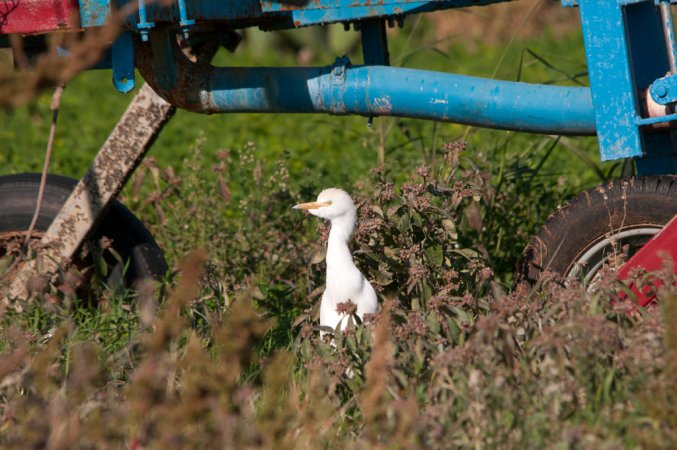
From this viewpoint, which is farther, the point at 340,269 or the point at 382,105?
the point at 382,105

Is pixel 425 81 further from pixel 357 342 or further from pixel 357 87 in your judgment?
pixel 357 342

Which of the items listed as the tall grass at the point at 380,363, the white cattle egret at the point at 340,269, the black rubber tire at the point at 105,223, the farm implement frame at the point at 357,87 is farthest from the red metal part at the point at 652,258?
the black rubber tire at the point at 105,223

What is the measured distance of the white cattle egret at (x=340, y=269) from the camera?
370 cm

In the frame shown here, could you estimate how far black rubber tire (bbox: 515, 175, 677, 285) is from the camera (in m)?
3.66

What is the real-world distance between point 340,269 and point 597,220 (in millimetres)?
871

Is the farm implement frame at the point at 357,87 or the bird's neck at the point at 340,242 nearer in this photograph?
the farm implement frame at the point at 357,87

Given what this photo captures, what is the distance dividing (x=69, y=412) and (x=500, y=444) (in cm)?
106

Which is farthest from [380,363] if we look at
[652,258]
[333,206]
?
[652,258]

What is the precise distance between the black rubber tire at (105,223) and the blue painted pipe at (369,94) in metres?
0.65

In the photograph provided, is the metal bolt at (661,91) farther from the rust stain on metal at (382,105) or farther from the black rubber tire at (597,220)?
the rust stain on metal at (382,105)

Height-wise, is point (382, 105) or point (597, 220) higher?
point (382, 105)

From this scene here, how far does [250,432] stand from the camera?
253 centimetres

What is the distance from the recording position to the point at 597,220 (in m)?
3.77

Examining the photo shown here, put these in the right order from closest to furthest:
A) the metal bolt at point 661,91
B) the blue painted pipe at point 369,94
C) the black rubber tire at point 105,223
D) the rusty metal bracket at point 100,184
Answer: the metal bolt at point 661,91
the blue painted pipe at point 369,94
the rusty metal bracket at point 100,184
the black rubber tire at point 105,223
